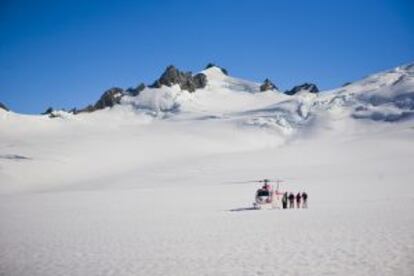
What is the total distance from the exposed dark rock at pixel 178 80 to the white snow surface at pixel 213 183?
3165 mm

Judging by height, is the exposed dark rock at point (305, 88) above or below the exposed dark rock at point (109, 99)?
above

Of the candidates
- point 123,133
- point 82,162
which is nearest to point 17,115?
point 123,133

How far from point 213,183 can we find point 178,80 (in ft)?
294

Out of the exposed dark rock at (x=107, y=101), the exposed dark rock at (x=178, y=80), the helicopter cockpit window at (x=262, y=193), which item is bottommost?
the helicopter cockpit window at (x=262, y=193)

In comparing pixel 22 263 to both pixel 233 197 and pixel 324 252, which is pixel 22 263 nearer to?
pixel 324 252

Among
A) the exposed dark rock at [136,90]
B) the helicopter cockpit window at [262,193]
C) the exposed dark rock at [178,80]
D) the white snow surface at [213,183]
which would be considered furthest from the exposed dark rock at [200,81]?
the helicopter cockpit window at [262,193]

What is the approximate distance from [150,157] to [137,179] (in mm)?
18991

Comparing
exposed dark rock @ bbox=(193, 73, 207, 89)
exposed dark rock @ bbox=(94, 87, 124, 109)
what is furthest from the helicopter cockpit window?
exposed dark rock @ bbox=(193, 73, 207, 89)

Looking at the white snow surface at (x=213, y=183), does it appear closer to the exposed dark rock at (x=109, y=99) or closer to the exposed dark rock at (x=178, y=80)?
the exposed dark rock at (x=178, y=80)

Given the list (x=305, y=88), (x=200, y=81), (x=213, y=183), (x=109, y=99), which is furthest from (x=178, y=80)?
(x=213, y=183)

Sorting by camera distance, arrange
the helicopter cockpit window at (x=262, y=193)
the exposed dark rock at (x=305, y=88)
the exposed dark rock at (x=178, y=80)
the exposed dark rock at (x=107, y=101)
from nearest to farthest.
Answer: the helicopter cockpit window at (x=262, y=193)
the exposed dark rock at (x=107, y=101)
the exposed dark rock at (x=178, y=80)
the exposed dark rock at (x=305, y=88)

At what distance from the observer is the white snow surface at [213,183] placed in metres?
11.7

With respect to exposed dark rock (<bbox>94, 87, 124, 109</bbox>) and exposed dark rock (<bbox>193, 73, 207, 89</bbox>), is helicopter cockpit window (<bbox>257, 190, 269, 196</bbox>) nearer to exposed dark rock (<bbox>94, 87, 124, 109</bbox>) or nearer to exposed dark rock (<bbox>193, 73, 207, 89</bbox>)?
exposed dark rock (<bbox>94, 87, 124, 109</bbox>)

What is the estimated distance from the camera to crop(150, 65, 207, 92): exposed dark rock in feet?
442
